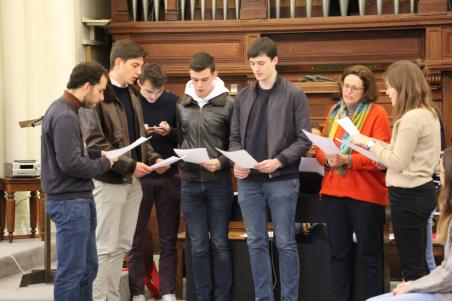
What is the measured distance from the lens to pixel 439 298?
3184 millimetres

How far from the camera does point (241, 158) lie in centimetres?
448

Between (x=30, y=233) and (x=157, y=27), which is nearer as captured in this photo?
(x=30, y=233)

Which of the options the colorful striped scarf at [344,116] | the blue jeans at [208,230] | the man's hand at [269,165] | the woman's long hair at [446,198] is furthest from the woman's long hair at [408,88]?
the blue jeans at [208,230]

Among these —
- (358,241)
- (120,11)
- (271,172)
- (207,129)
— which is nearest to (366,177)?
(358,241)

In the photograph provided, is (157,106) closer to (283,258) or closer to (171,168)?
(171,168)

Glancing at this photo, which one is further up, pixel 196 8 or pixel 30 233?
pixel 196 8

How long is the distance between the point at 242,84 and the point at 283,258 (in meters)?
3.10

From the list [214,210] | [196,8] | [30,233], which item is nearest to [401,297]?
[214,210]

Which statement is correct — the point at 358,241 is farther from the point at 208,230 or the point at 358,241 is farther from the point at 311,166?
the point at 208,230

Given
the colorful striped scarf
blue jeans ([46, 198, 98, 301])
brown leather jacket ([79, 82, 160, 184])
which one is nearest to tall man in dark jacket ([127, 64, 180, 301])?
brown leather jacket ([79, 82, 160, 184])

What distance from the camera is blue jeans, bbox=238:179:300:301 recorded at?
15.2 feet

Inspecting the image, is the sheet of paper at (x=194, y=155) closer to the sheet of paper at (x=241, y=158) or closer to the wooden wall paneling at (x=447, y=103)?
the sheet of paper at (x=241, y=158)

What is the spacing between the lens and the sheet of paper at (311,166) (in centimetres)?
502

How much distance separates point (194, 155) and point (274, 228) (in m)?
0.62
